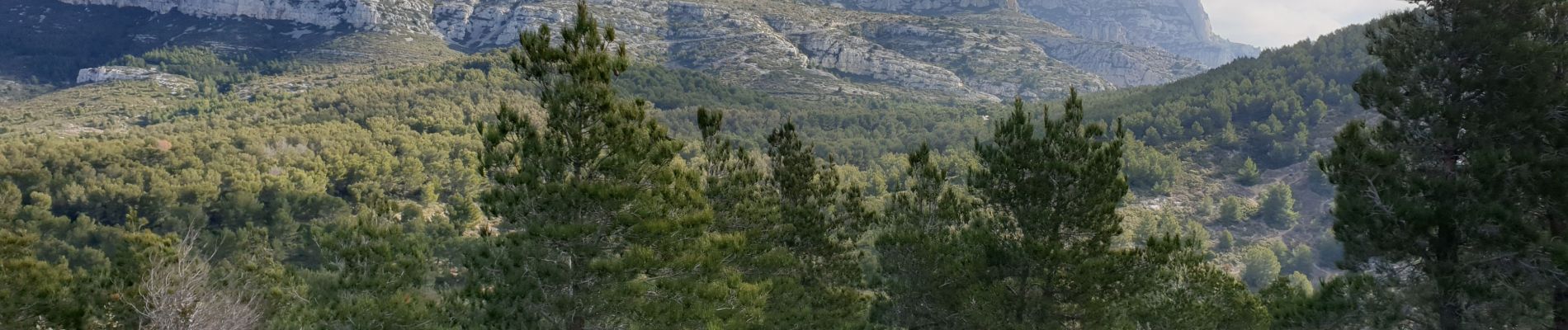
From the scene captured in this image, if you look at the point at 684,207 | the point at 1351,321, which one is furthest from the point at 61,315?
the point at 1351,321

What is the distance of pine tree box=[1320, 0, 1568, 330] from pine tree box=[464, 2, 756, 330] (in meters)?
10.1

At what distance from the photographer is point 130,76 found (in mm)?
100562

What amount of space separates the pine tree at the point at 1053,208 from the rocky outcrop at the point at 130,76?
125078 millimetres

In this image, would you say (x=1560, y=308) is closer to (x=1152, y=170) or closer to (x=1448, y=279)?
(x=1448, y=279)

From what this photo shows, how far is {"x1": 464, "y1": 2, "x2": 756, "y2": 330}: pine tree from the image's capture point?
422 inches

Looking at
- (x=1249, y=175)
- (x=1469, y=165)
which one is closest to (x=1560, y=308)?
(x=1469, y=165)

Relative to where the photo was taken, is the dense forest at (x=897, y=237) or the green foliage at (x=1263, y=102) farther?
the green foliage at (x=1263, y=102)

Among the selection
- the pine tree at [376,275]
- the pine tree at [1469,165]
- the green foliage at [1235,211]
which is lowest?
the green foliage at [1235,211]

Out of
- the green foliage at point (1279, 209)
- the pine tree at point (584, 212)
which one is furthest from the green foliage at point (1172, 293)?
the green foliage at point (1279, 209)

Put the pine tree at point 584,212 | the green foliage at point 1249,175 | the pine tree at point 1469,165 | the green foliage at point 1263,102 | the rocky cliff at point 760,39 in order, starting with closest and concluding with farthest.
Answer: the pine tree at point 1469,165 → the pine tree at point 584,212 → the green foliage at point 1249,175 → the green foliage at point 1263,102 → the rocky cliff at point 760,39

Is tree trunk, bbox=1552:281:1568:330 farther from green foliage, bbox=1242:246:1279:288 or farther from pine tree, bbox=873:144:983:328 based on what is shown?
green foliage, bbox=1242:246:1279:288

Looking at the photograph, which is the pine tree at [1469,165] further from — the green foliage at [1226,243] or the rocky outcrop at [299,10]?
the rocky outcrop at [299,10]

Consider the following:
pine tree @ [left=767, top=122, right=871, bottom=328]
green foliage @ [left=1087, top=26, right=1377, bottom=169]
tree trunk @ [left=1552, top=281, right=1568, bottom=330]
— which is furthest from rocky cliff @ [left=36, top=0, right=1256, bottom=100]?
tree trunk @ [left=1552, top=281, right=1568, bottom=330]

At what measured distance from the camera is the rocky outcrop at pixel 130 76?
9931 cm
